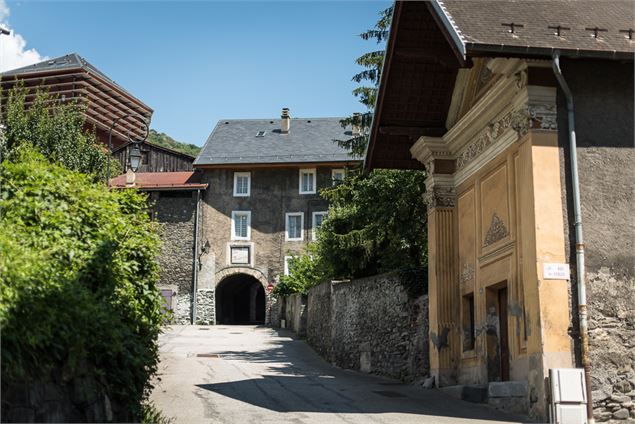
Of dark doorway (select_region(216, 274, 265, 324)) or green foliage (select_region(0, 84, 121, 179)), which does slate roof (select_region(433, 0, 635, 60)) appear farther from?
dark doorway (select_region(216, 274, 265, 324))

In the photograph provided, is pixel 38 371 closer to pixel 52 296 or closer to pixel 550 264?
pixel 52 296

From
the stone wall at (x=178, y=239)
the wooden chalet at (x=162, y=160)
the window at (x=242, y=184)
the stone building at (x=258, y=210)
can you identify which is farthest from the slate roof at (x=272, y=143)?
the wooden chalet at (x=162, y=160)

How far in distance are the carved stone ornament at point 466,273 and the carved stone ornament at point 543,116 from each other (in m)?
4.12

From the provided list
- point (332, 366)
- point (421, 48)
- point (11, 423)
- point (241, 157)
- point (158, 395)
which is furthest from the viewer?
point (241, 157)

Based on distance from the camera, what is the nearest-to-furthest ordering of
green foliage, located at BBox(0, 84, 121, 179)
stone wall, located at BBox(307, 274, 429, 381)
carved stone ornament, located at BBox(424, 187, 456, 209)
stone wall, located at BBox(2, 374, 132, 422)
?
stone wall, located at BBox(2, 374, 132, 422) < carved stone ornament, located at BBox(424, 187, 456, 209) < stone wall, located at BBox(307, 274, 429, 381) < green foliage, located at BBox(0, 84, 121, 179)

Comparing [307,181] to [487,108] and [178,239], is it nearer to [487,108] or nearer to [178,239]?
[178,239]

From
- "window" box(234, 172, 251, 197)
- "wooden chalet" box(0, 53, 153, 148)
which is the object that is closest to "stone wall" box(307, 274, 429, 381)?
"window" box(234, 172, 251, 197)

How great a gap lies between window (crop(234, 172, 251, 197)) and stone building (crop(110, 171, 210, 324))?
5.77 ft

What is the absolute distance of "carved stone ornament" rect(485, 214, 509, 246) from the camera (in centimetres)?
1403

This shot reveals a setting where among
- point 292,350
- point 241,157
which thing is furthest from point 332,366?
point 241,157

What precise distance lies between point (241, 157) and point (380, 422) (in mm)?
34830

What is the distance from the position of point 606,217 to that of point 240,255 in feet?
111

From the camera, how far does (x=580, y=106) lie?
1257 cm

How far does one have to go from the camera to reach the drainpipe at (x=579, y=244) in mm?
11711
